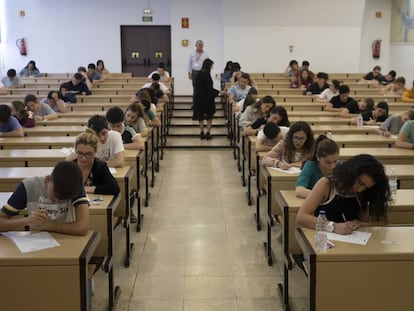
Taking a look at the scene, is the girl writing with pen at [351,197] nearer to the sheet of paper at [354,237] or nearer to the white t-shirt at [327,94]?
the sheet of paper at [354,237]

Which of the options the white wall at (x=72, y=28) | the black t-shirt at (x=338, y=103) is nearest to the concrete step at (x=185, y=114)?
the black t-shirt at (x=338, y=103)

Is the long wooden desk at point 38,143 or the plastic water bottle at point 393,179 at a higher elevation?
the long wooden desk at point 38,143

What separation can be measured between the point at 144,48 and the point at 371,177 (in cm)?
1484

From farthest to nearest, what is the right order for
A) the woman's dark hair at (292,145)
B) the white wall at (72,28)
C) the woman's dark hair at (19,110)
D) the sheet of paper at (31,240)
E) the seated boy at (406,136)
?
1. the white wall at (72,28)
2. the woman's dark hair at (19,110)
3. the seated boy at (406,136)
4. the woman's dark hair at (292,145)
5. the sheet of paper at (31,240)

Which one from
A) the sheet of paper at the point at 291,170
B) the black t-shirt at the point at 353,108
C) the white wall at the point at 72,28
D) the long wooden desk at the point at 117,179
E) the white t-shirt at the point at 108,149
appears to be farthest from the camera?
the white wall at the point at 72,28

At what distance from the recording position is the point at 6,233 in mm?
3094

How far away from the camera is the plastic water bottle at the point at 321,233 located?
2.93 metres

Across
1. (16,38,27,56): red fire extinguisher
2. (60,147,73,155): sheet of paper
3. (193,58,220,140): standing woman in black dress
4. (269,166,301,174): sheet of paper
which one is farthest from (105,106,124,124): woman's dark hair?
(16,38,27,56): red fire extinguisher

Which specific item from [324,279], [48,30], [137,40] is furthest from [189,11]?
[324,279]

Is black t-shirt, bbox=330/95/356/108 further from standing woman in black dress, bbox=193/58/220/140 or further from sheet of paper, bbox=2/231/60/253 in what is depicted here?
sheet of paper, bbox=2/231/60/253

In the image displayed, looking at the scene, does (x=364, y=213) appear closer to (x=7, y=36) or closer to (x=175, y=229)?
(x=175, y=229)

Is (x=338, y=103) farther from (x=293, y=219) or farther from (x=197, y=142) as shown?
(x=293, y=219)

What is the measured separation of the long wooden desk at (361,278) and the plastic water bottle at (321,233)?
5cm

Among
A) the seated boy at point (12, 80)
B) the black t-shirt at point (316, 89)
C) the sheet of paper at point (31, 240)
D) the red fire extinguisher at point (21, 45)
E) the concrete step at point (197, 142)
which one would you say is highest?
the red fire extinguisher at point (21, 45)
